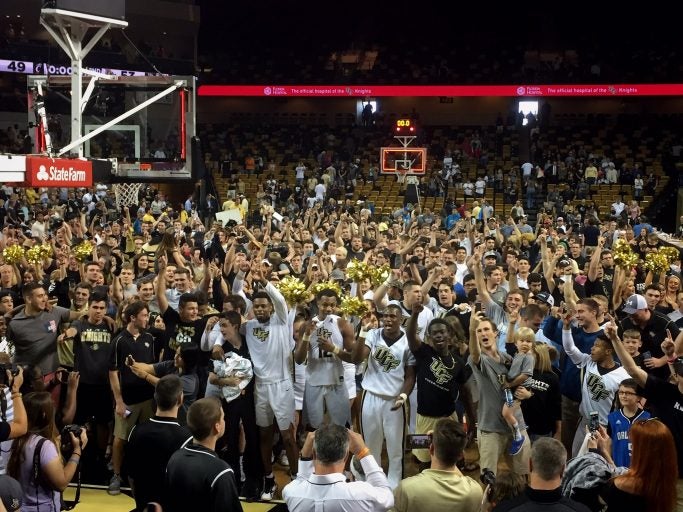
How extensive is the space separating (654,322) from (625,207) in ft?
59.9

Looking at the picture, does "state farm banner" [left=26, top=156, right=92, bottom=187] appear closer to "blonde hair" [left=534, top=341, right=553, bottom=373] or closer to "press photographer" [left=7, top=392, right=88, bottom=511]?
"press photographer" [left=7, top=392, right=88, bottom=511]

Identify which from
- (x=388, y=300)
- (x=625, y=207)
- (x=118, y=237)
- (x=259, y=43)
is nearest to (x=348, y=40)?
(x=259, y=43)

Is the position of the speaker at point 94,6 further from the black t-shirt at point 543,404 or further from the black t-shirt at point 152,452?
the black t-shirt at point 543,404

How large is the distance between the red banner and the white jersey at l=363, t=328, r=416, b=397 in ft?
87.2

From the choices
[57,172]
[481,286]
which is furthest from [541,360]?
[57,172]

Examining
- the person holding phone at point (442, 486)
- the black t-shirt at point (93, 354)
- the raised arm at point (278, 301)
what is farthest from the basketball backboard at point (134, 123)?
the person holding phone at point (442, 486)

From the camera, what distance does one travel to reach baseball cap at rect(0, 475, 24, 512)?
156 inches

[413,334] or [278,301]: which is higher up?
[278,301]

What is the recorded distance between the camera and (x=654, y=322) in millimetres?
7652

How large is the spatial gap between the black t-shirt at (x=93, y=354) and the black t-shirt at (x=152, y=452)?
253cm

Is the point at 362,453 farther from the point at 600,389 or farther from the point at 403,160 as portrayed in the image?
the point at 403,160

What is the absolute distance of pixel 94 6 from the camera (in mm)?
8406

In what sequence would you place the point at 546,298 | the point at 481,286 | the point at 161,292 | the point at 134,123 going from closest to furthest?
the point at 161,292 < the point at 481,286 < the point at 546,298 < the point at 134,123

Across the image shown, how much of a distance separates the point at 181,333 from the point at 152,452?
260 centimetres
